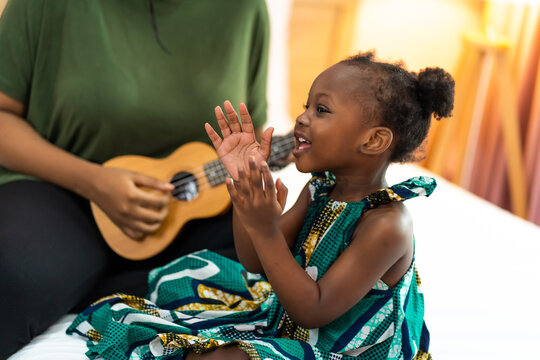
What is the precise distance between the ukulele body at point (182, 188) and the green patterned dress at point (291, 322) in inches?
10.6

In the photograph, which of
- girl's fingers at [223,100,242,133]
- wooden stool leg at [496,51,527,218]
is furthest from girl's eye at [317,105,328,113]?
wooden stool leg at [496,51,527,218]

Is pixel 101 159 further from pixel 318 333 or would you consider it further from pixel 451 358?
pixel 451 358

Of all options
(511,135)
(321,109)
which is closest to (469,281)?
(321,109)

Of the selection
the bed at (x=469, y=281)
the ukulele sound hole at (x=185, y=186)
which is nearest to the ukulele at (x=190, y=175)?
the ukulele sound hole at (x=185, y=186)

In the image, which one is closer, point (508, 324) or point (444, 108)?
point (444, 108)

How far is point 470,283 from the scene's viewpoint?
3.86ft

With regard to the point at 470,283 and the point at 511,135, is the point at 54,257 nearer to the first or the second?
the point at 470,283

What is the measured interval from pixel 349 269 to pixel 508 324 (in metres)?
0.49

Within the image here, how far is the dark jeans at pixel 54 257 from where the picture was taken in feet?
2.88

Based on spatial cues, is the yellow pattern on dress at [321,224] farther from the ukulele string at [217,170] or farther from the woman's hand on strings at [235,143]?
the ukulele string at [217,170]

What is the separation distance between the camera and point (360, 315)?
0.79 m

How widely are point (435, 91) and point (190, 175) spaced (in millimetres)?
647

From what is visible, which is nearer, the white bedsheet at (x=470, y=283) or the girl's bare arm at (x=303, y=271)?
the girl's bare arm at (x=303, y=271)

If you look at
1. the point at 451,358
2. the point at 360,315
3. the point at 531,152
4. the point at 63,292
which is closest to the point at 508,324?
the point at 451,358
